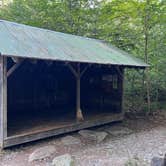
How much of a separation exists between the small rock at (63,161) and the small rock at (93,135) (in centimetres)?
187

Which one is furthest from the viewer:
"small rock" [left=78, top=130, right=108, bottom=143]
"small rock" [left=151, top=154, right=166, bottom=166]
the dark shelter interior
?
the dark shelter interior

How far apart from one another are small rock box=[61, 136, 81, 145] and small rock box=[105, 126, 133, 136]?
1.51m

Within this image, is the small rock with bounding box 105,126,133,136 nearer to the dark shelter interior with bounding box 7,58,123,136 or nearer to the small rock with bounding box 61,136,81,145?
the dark shelter interior with bounding box 7,58,123,136

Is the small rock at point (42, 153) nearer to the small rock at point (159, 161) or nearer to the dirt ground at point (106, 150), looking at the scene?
the dirt ground at point (106, 150)

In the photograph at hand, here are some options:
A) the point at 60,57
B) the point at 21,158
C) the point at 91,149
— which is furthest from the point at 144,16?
the point at 21,158

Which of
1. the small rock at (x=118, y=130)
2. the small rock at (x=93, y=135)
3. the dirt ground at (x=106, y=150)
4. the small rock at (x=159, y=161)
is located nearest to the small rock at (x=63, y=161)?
the dirt ground at (x=106, y=150)

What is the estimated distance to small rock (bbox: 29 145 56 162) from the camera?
5804 millimetres

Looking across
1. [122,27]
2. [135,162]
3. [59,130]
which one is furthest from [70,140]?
[122,27]

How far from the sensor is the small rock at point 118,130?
8.48m

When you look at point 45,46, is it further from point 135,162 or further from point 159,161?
point 159,161

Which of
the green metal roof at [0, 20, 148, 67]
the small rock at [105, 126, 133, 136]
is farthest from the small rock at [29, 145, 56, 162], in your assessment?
the small rock at [105, 126, 133, 136]

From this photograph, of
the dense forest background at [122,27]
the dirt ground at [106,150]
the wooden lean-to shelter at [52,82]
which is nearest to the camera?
the dirt ground at [106,150]

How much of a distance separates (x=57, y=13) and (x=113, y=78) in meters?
5.73

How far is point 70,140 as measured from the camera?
736 cm
